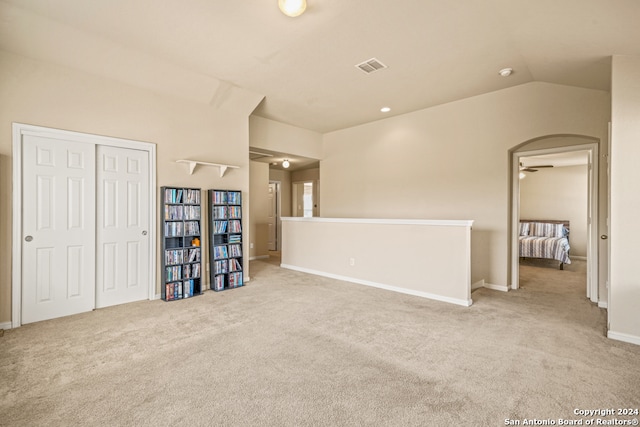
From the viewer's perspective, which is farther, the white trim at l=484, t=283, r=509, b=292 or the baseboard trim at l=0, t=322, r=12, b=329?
the white trim at l=484, t=283, r=509, b=292

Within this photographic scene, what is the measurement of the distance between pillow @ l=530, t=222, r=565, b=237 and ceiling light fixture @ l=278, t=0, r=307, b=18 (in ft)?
26.1

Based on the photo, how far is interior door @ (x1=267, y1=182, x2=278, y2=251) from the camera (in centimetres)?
951

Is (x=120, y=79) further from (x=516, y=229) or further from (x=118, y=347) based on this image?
(x=516, y=229)

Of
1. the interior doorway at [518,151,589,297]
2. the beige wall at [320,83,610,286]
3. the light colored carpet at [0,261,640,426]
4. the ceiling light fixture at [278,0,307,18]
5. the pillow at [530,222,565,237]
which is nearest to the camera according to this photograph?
the light colored carpet at [0,261,640,426]

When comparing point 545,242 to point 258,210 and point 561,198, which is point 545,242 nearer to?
point 561,198

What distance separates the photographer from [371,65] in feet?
12.4

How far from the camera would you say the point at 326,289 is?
462cm

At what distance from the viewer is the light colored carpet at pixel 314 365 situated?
6.01 feet

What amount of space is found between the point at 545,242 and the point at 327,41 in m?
6.44

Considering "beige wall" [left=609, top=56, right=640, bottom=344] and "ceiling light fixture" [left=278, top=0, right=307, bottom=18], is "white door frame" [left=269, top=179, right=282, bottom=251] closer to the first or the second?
"ceiling light fixture" [left=278, top=0, right=307, bottom=18]

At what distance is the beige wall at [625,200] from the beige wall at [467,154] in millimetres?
1322

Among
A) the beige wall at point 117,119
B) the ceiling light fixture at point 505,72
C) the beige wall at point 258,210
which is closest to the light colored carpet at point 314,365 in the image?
the beige wall at point 117,119

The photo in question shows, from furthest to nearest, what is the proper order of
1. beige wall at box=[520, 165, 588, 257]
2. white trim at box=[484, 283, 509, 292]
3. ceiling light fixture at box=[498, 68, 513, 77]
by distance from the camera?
beige wall at box=[520, 165, 588, 257] → white trim at box=[484, 283, 509, 292] → ceiling light fixture at box=[498, 68, 513, 77]

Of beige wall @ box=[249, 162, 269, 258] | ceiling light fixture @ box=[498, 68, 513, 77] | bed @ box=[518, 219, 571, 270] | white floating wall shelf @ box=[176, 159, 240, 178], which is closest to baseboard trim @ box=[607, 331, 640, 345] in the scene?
ceiling light fixture @ box=[498, 68, 513, 77]
